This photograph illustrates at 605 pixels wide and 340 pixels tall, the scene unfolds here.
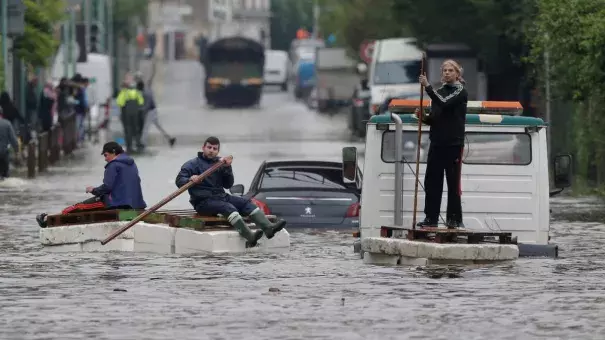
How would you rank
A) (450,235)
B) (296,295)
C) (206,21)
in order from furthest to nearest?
1. (206,21)
2. (450,235)
3. (296,295)

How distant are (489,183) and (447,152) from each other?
66cm

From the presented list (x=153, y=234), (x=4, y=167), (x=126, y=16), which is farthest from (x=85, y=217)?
(x=126, y=16)

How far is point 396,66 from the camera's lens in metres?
55.0

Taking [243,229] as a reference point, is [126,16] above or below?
above

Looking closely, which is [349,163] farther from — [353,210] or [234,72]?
[234,72]

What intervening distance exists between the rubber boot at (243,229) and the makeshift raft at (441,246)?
1.80 meters

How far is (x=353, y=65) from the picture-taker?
263 feet

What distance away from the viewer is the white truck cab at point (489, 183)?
64.7ft

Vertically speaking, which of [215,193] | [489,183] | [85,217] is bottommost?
[85,217]

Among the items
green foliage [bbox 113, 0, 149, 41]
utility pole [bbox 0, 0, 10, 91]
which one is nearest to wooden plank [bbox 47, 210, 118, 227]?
utility pole [bbox 0, 0, 10, 91]

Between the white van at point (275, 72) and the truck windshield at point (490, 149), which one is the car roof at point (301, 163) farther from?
the white van at point (275, 72)

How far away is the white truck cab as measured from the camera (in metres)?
19.7

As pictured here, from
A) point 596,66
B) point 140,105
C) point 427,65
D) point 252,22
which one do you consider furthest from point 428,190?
point 252,22

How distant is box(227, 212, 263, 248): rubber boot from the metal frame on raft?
167 cm
